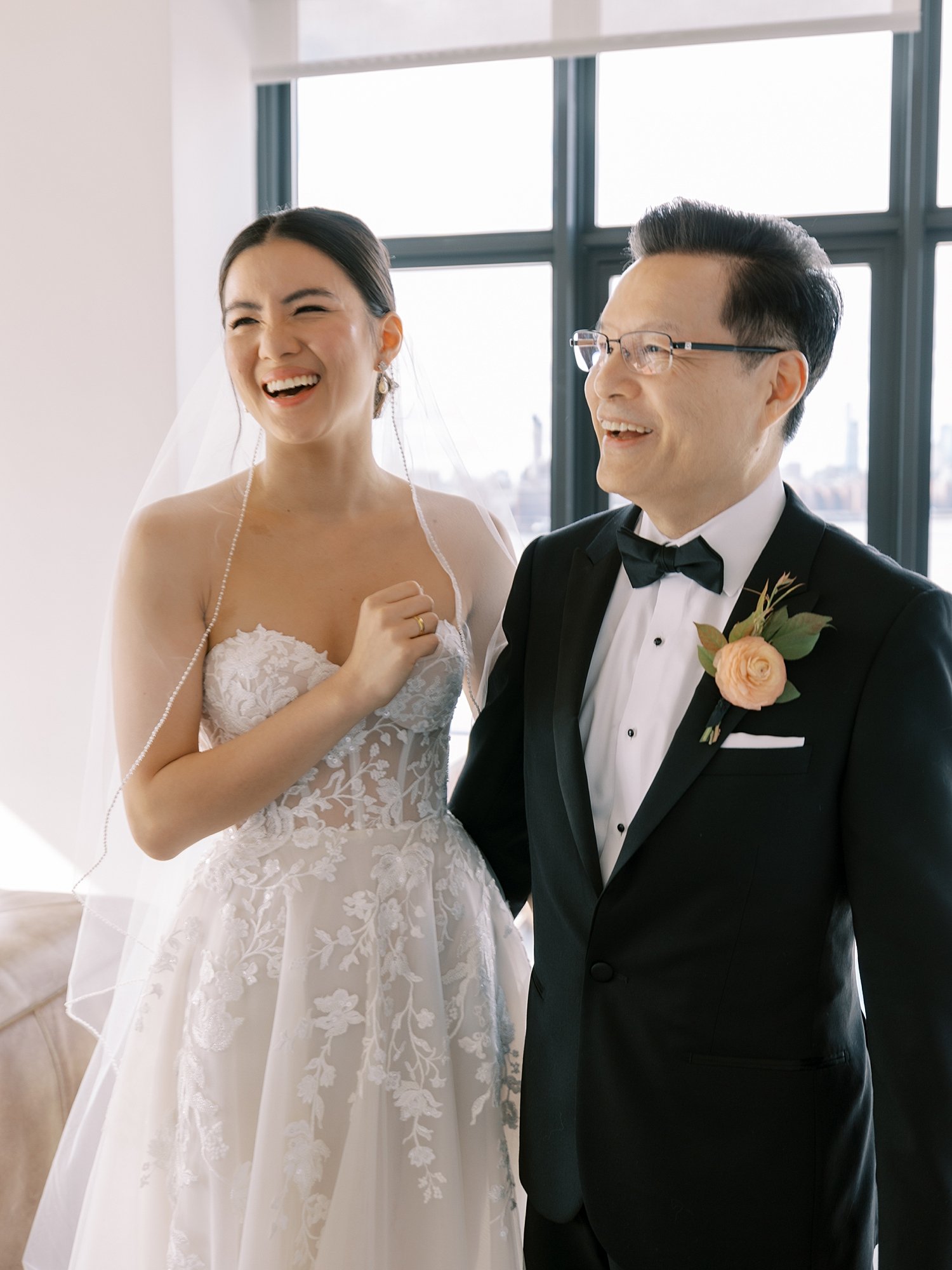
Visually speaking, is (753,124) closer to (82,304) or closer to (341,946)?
(82,304)

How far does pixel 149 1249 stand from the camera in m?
1.56

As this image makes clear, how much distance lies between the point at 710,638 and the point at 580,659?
0.20m

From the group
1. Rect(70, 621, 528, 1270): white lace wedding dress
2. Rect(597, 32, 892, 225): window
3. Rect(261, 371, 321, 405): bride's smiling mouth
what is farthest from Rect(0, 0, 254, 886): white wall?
Rect(70, 621, 528, 1270): white lace wedding dress

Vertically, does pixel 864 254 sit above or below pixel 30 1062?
above

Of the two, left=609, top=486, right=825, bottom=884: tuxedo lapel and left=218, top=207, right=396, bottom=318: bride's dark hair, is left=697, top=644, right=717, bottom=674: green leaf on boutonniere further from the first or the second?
left=218, top=207, right=396, bottom=318: bride's dark hair

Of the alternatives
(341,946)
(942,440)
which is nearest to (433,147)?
(942,440)

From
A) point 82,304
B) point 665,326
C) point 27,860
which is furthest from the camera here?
point 27,860

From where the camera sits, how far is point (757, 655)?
1237mm

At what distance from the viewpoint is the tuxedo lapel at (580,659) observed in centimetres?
137

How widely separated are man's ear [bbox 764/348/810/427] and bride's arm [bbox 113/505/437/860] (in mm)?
532

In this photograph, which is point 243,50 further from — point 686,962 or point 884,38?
point 686,962

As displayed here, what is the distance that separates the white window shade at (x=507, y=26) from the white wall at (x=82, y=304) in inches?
7.9

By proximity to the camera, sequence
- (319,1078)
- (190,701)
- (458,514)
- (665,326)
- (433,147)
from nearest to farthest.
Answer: (665,326) < (319,1078) < (190,701) < (458,514) < (433,147)

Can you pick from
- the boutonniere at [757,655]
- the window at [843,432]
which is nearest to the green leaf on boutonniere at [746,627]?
the boutonniere at [757,655]
